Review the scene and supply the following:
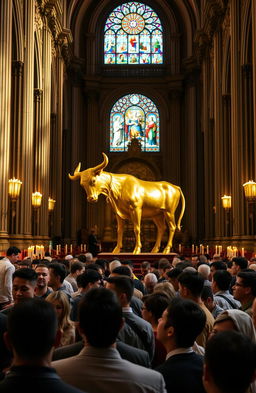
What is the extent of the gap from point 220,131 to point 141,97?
1132 centimetres

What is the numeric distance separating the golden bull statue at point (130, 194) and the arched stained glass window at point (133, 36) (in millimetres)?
20702

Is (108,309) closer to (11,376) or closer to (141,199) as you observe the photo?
(11,376)

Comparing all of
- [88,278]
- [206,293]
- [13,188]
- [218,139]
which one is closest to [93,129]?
[218,139]

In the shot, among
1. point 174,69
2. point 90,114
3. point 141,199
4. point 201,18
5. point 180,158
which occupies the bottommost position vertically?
point 141,199

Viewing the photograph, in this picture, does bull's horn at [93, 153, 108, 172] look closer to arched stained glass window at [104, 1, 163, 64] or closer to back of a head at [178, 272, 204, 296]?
back of a head at [178, 272, 204, 296]

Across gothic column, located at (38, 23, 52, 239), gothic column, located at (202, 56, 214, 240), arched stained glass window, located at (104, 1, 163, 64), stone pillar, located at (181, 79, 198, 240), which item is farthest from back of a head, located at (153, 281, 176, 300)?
arched stained glass window, located at (104, 1, 163, 64)

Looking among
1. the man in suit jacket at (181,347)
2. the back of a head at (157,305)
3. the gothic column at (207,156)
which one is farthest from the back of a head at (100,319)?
the gothic column at (207,156)

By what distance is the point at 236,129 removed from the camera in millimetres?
21938

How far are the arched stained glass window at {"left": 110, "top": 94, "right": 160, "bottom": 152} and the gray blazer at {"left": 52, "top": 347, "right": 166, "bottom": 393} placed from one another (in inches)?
1341

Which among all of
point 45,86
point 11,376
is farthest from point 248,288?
point 45,86

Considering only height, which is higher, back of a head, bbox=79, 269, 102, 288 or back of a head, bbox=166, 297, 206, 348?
back of a head, bbox=79, 269, 102, 288

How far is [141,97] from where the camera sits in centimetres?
3716

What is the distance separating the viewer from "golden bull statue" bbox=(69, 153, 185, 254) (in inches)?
671

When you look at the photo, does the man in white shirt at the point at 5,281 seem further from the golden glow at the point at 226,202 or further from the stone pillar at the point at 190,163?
the stone pillar at the point at 190,163
